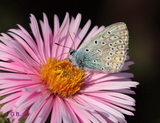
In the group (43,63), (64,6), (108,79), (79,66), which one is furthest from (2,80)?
(64,6)

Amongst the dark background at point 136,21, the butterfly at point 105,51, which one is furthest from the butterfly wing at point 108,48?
the dark background at point 136,21

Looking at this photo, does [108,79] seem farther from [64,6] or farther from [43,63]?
[64,6]

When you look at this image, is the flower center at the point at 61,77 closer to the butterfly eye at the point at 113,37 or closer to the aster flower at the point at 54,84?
the aster flower at the point at 54,84

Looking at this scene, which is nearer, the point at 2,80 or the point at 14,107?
the point at 14,107

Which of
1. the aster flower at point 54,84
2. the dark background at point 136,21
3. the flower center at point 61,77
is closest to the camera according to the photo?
the aster flower at point 54,84

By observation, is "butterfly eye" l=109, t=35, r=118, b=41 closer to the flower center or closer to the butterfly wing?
the butterfly wing

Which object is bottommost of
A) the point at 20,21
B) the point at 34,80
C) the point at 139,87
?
the point at 139,87

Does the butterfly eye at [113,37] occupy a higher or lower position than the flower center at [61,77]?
higher
